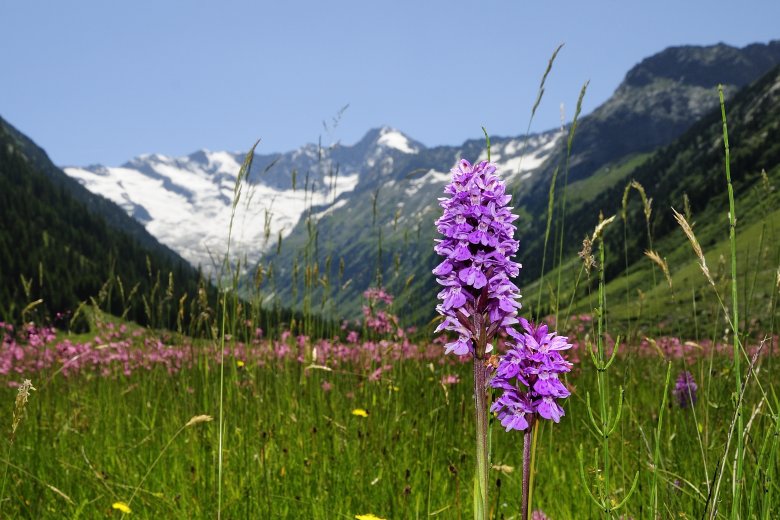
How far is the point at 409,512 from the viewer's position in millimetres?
3225

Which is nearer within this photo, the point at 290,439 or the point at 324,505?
the point at 324,505

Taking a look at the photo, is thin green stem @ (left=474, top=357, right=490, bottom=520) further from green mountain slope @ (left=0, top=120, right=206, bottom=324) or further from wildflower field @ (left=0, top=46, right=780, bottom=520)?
green mountain slope @ (left=0, top=120, right=206, bottom=324)

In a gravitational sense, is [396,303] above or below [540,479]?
above

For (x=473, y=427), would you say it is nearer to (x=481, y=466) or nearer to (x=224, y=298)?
(x=224, y=298)

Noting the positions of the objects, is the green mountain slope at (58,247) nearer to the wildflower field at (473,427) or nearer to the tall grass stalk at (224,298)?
the wildflower field at (473,427)

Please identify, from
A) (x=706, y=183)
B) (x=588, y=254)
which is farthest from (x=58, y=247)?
(x=706, y=183)

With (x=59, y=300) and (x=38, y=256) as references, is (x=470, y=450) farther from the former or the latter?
(x=38, y=256)

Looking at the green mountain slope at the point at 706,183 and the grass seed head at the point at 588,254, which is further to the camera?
the green mountain slope at the point at 706,183

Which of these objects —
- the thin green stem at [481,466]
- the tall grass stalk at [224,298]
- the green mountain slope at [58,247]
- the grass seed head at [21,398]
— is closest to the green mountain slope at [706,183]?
the green mountain slope at [58,247]

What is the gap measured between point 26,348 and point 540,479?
874 centimetres

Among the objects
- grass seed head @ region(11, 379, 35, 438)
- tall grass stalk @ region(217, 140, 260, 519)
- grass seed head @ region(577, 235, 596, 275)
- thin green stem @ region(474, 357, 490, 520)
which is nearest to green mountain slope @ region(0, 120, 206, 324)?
tall grass stalk @ region(217, 140, 260, 519)

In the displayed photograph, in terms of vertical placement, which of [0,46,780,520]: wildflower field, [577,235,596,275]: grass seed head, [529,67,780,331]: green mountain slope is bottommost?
[0,46,780,520]: wildflower field

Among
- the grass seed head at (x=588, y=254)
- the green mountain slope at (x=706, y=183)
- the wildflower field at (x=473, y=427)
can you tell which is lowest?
the wildflower field at (x=473, y=427)

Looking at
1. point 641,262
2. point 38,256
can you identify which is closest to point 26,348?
point 38,256
